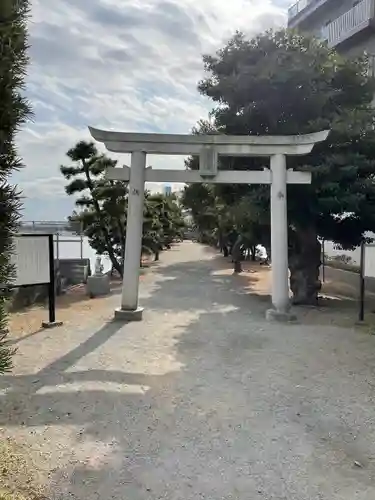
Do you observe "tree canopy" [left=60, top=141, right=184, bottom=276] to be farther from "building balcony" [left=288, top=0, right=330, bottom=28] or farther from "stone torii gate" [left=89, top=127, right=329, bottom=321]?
"building balcony" [left=288, top=0, right=330, bottom=28]

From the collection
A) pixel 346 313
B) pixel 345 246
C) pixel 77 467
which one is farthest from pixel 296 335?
pixel 77 467

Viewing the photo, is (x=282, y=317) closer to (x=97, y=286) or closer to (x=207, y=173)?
(x=207, y=173)

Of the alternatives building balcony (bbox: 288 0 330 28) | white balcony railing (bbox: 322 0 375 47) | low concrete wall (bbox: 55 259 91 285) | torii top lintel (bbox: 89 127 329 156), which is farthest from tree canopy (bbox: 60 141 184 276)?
building balcony (bbox: 288 0 330 28)

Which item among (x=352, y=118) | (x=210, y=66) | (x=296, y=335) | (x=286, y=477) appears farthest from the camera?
(x=210, y=66)

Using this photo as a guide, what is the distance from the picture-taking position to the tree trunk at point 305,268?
1027 centimetres

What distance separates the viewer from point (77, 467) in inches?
119

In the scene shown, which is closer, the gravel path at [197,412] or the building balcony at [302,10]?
the gravel path at [197,412]

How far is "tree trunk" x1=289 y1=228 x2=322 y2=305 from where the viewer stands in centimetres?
1027

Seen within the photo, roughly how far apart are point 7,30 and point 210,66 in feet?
27.3

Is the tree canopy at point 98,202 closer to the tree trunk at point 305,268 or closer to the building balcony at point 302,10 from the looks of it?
the tree trunk at point 305,268

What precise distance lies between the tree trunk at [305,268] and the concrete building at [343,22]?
216 inches

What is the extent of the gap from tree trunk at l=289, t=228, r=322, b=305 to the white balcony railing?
28.0 feet

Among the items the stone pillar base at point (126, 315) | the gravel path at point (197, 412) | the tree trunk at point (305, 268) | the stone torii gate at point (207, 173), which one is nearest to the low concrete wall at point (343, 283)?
the tree trunk at point (305, 268)

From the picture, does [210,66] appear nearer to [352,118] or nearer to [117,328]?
[352,118]
